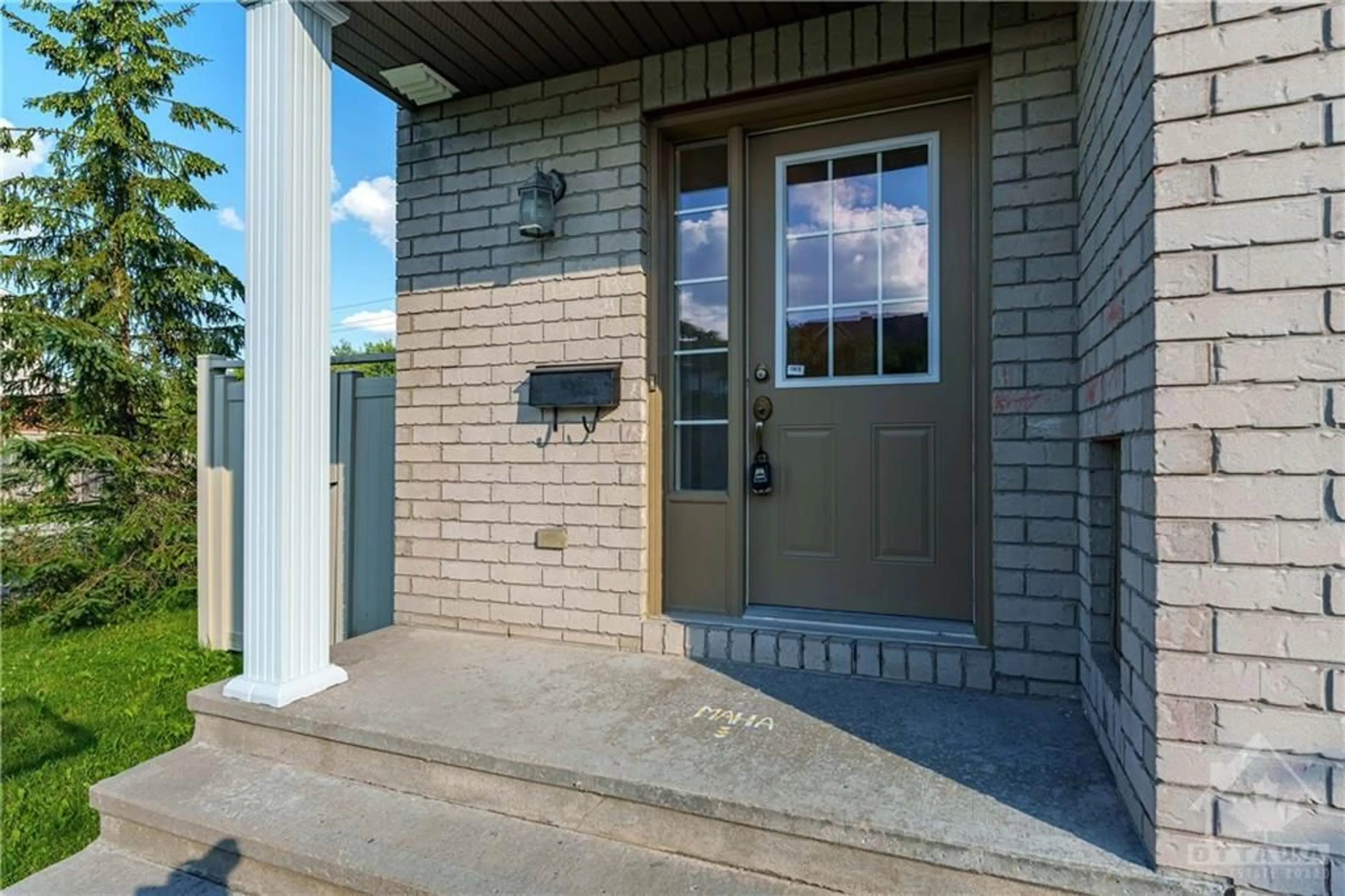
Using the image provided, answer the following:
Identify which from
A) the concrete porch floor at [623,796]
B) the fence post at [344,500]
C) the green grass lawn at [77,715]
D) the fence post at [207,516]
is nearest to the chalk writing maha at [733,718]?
the concrete porch floor at [623,796]

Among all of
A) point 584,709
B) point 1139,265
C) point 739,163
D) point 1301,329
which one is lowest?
point 584,709

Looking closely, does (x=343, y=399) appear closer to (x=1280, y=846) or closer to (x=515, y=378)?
(x=515, y=378)

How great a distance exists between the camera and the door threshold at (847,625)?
2.50 meters

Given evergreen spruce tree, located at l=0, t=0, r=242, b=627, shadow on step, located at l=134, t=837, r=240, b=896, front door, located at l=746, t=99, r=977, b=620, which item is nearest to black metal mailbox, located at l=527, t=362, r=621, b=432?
front door, located at l=746, t=99, r=977, b=620

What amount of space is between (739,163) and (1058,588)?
78.7 inches

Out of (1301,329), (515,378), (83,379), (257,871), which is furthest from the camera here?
(83,379)

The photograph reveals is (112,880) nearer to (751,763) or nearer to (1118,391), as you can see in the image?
(751,763)

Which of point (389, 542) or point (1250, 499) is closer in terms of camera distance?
point (1250, 499)

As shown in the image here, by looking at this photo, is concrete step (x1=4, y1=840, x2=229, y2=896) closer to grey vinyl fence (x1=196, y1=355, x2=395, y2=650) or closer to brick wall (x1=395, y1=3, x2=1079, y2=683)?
brick wall (x1=395, y1=3, x2=1079, y2=683)

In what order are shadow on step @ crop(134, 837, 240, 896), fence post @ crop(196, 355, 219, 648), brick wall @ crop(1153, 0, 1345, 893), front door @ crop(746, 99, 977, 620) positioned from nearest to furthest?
brick wall @ crop(1153, 0, 1345, 893)
shadow on step @ crop(134, 837, 240, 896)
front door @ crop(746, 99, 977, 620)
fence post @ crop(196, 355, 219, 648)

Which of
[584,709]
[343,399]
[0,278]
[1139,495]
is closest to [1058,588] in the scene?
[1139,495]

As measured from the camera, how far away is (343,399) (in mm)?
3689

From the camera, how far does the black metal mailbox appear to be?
2.87m

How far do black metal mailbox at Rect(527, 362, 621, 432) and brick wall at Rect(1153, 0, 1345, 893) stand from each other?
193 centimetres
